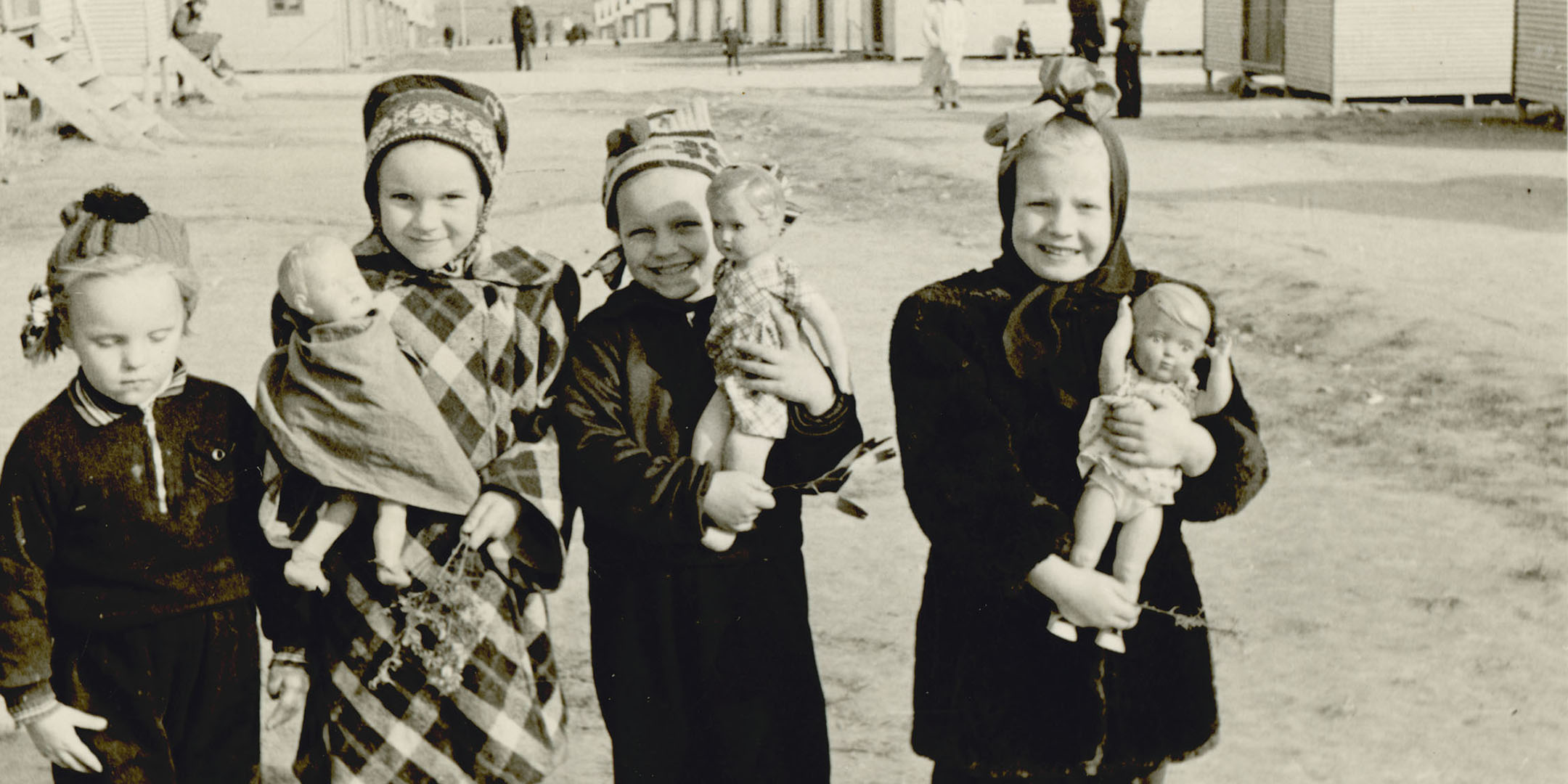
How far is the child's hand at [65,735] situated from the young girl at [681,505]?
86 centimetres

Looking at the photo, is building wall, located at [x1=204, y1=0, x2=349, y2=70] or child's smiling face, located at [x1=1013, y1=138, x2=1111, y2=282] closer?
child's smiling face, located at [x1=1013, y1=138, x2=1111, y2=282]

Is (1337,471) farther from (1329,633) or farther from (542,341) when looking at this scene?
(542,341)

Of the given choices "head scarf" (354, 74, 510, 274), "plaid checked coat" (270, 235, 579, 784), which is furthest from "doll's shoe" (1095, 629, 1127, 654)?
"head scarf" (354, 74, 510, 274)

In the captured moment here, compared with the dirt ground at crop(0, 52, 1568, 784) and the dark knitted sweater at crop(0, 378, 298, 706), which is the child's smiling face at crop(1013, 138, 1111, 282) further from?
the dirt ground at crop(0, 52, 1568, 784)

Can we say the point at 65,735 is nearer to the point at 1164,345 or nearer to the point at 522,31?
the point at 1164,345

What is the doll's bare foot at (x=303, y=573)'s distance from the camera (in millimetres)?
2576

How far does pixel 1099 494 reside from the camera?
2.43 m

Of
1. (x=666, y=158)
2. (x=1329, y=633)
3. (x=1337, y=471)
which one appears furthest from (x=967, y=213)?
(x=666, y=158)

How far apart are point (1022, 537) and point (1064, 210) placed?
0.52m

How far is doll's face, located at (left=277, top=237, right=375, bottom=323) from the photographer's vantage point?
2486mm

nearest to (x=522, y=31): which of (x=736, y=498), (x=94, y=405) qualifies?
(x=94, y=405)

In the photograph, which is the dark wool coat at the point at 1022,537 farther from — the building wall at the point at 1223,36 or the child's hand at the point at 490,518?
the building wall at the point at 1223,36

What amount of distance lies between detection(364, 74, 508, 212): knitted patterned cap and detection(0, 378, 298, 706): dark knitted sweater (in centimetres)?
50

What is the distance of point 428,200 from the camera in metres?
2.67
